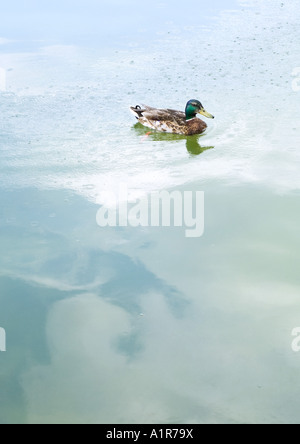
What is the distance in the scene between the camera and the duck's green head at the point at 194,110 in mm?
Result: 5754

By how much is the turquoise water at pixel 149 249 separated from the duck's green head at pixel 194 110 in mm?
187

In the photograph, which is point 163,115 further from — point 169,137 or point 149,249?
point 149,249

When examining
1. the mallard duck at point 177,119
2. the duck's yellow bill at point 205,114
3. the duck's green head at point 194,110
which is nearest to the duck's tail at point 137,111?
the mallard duck at point 177,119

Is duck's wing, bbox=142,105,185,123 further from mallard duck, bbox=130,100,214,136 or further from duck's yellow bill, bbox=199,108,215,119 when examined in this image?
duck's yellow bill, bbox=199,108,215,119

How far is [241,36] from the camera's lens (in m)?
8.18

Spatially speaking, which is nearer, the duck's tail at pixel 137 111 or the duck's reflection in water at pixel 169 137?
the duck's reflection in water at pixel 169 137

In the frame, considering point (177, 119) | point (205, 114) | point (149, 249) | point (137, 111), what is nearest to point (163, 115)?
point (177, 119)

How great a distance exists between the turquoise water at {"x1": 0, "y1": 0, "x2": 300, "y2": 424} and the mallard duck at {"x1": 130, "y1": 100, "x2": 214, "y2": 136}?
0.37 ft

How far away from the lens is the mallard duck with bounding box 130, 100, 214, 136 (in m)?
5.74

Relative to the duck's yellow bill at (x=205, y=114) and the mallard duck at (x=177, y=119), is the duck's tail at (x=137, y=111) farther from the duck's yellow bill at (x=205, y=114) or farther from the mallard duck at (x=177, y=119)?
the duck's yellow bill at (x=205, y=114)

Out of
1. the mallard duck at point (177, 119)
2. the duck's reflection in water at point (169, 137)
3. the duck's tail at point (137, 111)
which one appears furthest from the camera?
the duck's tail at point (137, 111)

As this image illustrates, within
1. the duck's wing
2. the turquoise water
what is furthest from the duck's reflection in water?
the duck's wing

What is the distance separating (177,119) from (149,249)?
6.99 ft

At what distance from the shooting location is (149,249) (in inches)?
158
